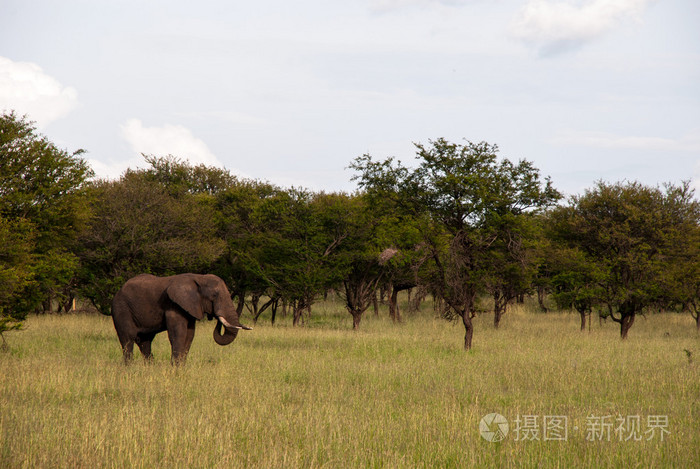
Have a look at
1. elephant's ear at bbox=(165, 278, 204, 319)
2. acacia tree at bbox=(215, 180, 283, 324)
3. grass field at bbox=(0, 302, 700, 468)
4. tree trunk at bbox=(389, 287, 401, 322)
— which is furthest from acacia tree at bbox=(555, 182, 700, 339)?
elephant's ear at bbox=(165, 278, 204, 319)

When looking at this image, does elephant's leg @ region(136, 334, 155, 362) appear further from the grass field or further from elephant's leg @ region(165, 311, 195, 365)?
elephant's leg @ region(165, 311, 195, 365)

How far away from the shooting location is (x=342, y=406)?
1020 cm

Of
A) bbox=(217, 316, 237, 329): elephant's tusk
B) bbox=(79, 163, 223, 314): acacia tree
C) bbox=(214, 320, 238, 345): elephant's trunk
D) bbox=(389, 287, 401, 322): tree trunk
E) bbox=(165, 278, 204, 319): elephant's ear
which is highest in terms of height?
bbox=(79, 163, 223, 314): acacia tree

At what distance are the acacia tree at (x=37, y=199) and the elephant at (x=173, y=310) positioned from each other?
4.63m

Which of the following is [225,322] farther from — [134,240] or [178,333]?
[134,240]

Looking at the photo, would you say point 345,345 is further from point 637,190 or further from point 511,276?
point 637,190

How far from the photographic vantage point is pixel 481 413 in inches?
393

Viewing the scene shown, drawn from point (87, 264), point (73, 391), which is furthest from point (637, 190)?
point (87, 264)

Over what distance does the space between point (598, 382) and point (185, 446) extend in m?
10.1

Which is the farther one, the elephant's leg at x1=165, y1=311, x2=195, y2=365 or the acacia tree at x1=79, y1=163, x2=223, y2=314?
the acacia tree at x1=79, y1=163, x2=223, y2=314

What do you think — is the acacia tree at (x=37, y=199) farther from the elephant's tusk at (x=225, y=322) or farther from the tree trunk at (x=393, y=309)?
the tree trunk at (x=393, y=309)

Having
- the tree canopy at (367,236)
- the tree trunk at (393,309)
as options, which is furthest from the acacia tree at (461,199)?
the tree trunk at (393,309)

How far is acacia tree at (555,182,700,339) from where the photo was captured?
82.5 ft

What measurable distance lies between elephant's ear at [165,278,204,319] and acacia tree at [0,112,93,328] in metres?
6.02
